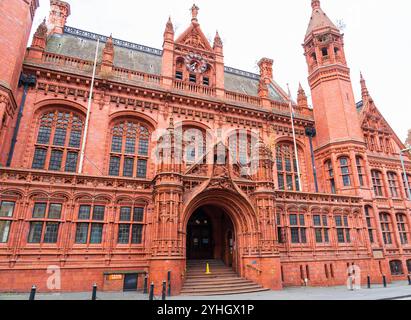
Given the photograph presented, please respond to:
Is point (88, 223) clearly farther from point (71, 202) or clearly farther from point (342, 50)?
point (342, 50)

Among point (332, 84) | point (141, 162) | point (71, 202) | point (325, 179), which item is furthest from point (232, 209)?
point (332, 84)

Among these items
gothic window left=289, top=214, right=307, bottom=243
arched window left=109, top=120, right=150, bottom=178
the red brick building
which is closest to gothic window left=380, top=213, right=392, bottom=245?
the red brick building

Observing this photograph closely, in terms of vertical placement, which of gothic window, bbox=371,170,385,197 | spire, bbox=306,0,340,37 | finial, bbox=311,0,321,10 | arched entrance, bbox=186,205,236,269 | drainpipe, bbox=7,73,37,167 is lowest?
arched entrance, bbox=186,205,236,269

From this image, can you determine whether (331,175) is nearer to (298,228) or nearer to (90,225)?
(298,228)

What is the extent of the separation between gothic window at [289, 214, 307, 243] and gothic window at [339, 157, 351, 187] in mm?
6873

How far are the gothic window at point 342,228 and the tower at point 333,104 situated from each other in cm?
310

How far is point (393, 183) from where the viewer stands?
96.4 ft

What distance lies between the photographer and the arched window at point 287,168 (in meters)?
27.1

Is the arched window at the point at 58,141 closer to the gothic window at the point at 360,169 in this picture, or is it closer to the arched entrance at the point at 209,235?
the arched entrance at the point at 209,235

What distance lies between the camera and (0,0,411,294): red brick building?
53.3 feet

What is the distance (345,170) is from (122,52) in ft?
85.9

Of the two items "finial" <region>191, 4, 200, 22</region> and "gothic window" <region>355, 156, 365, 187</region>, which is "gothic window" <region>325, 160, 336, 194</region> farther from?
"finial" <region>191, 4, 200, 22</region>

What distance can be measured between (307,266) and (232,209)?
7.75 meters
